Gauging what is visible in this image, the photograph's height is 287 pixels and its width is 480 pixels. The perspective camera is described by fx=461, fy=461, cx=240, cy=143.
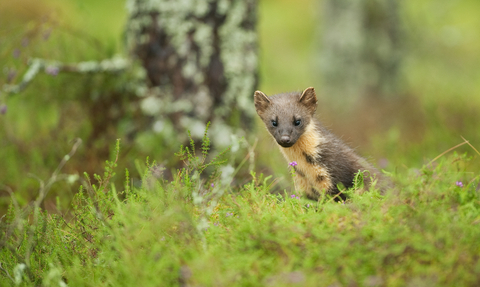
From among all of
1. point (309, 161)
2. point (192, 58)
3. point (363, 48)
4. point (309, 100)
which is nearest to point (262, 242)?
point (309, 161)

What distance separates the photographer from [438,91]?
36.2ft

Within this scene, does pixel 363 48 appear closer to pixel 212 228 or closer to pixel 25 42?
pixel 25 42

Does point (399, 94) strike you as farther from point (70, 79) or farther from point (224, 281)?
point (224, 281)

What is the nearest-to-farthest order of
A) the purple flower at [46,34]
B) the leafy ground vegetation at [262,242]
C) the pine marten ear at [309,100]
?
the leafy ground vegetation at [262,242] → the pine marten ear at [309,100] → the purple flower at [46,34]

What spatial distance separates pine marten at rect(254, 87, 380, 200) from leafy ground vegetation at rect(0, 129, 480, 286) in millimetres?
880

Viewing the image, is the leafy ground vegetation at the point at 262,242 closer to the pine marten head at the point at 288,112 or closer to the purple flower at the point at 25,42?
the pine marten head at the point at 288,112

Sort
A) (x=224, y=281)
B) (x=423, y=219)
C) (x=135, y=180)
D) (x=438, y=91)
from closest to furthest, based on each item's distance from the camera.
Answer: (x=224, y=281)
(x=423, y=219)
(x=135, y=180)
(x=438, y=91)

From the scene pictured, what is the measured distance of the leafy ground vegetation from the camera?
7.89 ft

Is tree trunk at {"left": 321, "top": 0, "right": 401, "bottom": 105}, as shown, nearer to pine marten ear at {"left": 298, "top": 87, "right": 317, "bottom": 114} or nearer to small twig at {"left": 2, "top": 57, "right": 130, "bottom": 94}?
small twig at {"left": 2, "top": 57, "right": 130, "bottom": 94}

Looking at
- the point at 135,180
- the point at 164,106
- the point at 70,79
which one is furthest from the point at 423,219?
the point at 70,79

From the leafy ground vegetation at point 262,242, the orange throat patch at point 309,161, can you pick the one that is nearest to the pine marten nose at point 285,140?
the orange throat patch at point 309,161

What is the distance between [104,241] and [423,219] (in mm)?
2024

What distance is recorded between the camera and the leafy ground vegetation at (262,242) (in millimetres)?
2406

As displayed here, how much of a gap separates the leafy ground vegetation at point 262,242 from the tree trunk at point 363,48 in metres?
8.60
